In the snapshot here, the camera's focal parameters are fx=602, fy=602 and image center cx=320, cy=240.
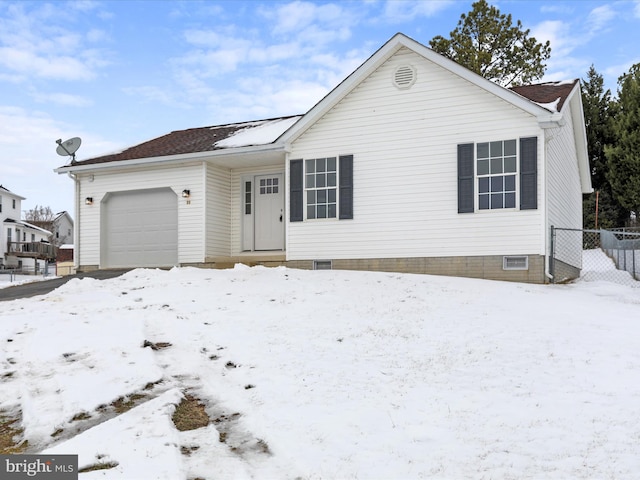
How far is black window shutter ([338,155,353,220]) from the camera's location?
14219 millimetres

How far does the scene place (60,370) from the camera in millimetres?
6805

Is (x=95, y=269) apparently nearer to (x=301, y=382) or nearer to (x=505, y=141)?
(x=505, y=141)

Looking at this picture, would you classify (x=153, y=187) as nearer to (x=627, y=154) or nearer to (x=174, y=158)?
(x=174, y=158)

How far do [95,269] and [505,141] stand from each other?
38.8ft

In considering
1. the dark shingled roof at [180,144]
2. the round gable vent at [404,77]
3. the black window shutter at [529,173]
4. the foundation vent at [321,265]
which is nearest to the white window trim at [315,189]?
the foundation vent at [321,265]

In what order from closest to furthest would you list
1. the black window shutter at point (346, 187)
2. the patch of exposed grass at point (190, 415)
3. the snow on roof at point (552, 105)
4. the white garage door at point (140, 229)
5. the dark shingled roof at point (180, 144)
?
1. the patch of exposed grass at point (190, 415)
2. the snow on roof at point (552, 105)
3. the black window shutter at point (346, 187)
4. the dark shingled roof at point (180, 144)
5. the white garage door at point (140, 229)

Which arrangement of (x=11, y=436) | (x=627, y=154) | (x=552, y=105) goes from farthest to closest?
(x=627, y=154), (x=552, y=105), (x=11, y=436)

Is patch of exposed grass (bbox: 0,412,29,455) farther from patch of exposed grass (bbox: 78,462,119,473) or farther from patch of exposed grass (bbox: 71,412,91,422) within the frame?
patch of exposed grass (bbox: 78,462,119,473)

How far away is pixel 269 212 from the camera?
54.1 feet

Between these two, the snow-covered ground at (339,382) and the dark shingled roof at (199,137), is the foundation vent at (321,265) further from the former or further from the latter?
the dark shingled roof at (199,137)

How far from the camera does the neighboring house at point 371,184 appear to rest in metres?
12.8

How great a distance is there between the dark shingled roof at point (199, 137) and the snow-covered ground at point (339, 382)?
6093mm

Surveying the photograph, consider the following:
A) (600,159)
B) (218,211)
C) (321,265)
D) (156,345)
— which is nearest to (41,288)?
(218,211)

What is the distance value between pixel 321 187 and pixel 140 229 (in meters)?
5.83
